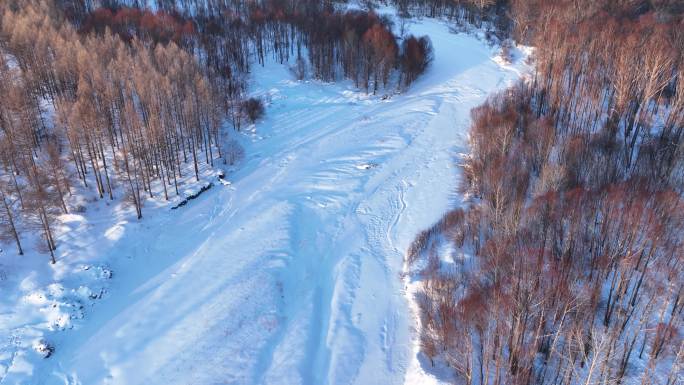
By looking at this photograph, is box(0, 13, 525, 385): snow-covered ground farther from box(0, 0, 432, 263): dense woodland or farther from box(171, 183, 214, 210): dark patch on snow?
box(0, 0, 432, 263): dense woodland

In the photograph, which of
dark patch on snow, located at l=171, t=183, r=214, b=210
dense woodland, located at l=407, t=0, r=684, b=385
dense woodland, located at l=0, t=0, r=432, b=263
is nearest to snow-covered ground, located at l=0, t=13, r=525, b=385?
dark patch on snow, located at l=171, t=183, r=214, b=210

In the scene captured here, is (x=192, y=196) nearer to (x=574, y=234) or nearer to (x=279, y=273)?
(x=279, y=273)

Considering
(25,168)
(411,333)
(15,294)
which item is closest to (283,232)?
(411,333)

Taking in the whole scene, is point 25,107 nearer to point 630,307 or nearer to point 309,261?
point 309,261

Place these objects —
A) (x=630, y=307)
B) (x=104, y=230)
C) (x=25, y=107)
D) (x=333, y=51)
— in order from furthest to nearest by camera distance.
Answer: (x=333, y=51)
(x=25, y=107)
(x=104, y=230)
(x=630, y=307)

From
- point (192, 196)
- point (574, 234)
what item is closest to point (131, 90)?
point (192, 196)

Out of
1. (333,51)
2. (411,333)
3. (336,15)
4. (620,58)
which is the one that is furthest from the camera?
(336,15)

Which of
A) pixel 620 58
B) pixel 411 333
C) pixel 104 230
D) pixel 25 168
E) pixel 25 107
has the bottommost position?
pixel 411 333
